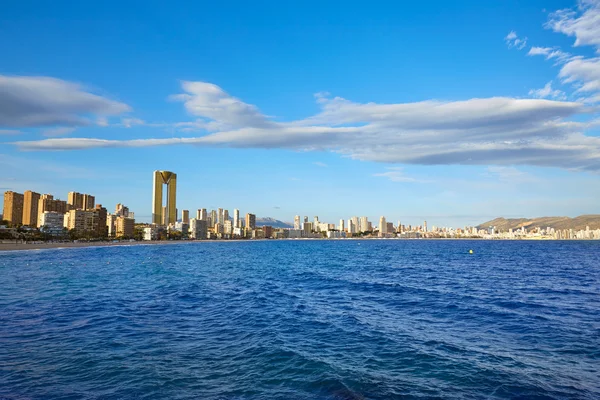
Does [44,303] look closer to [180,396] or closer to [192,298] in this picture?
[192,298]

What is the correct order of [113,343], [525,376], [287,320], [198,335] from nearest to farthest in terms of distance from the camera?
[525,376] < [113,343] < [198,335] < [287,320]

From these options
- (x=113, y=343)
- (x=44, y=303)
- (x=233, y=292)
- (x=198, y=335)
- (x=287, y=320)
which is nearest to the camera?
(x=113, y=343)

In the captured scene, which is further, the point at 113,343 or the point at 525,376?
the point at 113,343

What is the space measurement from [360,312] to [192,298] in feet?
49.8

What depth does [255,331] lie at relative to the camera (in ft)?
77.3

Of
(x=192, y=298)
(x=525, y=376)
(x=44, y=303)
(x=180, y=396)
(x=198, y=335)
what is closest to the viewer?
(x=180, y=396)

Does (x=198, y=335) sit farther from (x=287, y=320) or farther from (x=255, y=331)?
(x=287, y=320)

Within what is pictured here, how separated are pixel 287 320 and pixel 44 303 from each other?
1986 centimetres

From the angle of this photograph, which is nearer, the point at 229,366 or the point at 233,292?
the point at 229,366

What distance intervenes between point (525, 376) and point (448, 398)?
4144 millimetres

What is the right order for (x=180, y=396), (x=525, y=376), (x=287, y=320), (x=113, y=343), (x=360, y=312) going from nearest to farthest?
(x=180, y=396), (x=525, y=376), (x=113, y=343), (x=287, y=320), (x=360, y=312)

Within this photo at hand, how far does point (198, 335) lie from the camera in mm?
22250

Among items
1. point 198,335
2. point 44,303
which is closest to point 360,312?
point 198,335

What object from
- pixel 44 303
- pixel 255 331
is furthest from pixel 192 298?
pixel 255 331
